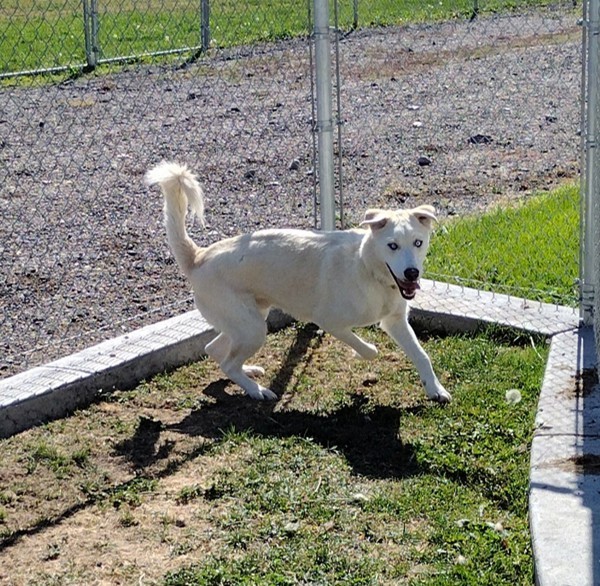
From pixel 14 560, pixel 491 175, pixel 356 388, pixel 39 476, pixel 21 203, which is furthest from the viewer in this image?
pixel 491 175

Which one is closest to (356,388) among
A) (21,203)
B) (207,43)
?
(21,203)

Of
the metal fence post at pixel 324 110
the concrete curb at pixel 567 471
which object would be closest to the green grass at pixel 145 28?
the metal fence post at pixel 324 110

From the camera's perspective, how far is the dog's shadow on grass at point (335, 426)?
4.66 meters

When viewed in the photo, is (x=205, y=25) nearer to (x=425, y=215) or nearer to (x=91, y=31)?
(x=91, y=31)

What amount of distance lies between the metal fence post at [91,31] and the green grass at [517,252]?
6800 mm

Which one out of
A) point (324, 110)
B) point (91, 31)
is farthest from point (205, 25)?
point (324, 110)

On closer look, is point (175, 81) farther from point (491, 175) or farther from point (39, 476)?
point (39, 476)

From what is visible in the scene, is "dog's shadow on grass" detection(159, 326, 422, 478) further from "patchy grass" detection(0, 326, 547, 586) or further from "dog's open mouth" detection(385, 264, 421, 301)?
"dog's open mouth" detection(385, 264, 421, 301)

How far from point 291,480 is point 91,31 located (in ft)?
32.9

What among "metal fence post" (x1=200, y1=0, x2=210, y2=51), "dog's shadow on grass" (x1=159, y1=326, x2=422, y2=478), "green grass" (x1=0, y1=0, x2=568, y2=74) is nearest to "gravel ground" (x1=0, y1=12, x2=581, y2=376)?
"metal fence post" (x1=200, y1=0, x2=210, y2=51)

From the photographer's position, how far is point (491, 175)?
9.27 meters

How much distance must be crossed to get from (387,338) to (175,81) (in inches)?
296

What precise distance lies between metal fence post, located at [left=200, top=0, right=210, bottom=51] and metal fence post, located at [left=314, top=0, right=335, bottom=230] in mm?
7304

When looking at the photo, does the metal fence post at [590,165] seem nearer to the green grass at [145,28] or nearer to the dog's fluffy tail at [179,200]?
the dog's fluffy tail at [179,200]
